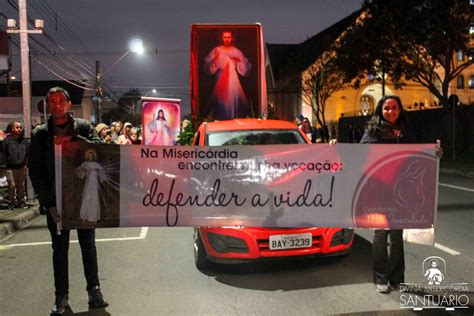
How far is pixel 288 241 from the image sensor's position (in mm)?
5352

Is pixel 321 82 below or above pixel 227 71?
above

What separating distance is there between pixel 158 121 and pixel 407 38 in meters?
16.0

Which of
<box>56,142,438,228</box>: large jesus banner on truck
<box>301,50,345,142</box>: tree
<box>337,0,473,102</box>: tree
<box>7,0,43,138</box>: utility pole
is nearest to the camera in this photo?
<box>56,142,438,228</box>: large jesus banner on truck

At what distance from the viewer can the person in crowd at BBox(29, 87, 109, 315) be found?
4477mm

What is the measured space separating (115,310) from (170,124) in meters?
10.9

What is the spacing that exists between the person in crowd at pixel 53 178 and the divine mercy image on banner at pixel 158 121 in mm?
10064

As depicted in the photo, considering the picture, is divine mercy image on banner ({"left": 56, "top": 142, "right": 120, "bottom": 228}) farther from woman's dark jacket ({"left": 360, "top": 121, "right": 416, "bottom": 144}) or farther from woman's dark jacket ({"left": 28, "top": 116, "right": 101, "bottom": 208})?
woman's dark jacket ({"left": 360, "top": 121, "right": 416, "bottom": 144})

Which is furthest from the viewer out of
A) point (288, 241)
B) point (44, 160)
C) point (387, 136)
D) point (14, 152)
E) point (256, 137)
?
point (14, 152)

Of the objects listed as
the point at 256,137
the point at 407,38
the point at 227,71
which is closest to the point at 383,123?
the point at 256,137

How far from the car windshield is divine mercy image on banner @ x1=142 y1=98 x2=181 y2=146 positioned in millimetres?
8293

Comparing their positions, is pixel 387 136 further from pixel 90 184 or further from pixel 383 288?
pixel 90 184

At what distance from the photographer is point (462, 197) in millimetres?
11461

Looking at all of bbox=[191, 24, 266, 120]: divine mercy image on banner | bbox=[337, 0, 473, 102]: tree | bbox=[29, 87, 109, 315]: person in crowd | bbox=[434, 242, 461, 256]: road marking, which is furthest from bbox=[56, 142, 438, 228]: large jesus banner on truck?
bbox=[337, 0, 473, 102]: tree

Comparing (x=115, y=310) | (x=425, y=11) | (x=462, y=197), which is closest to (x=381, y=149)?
(x=115, y=310)
